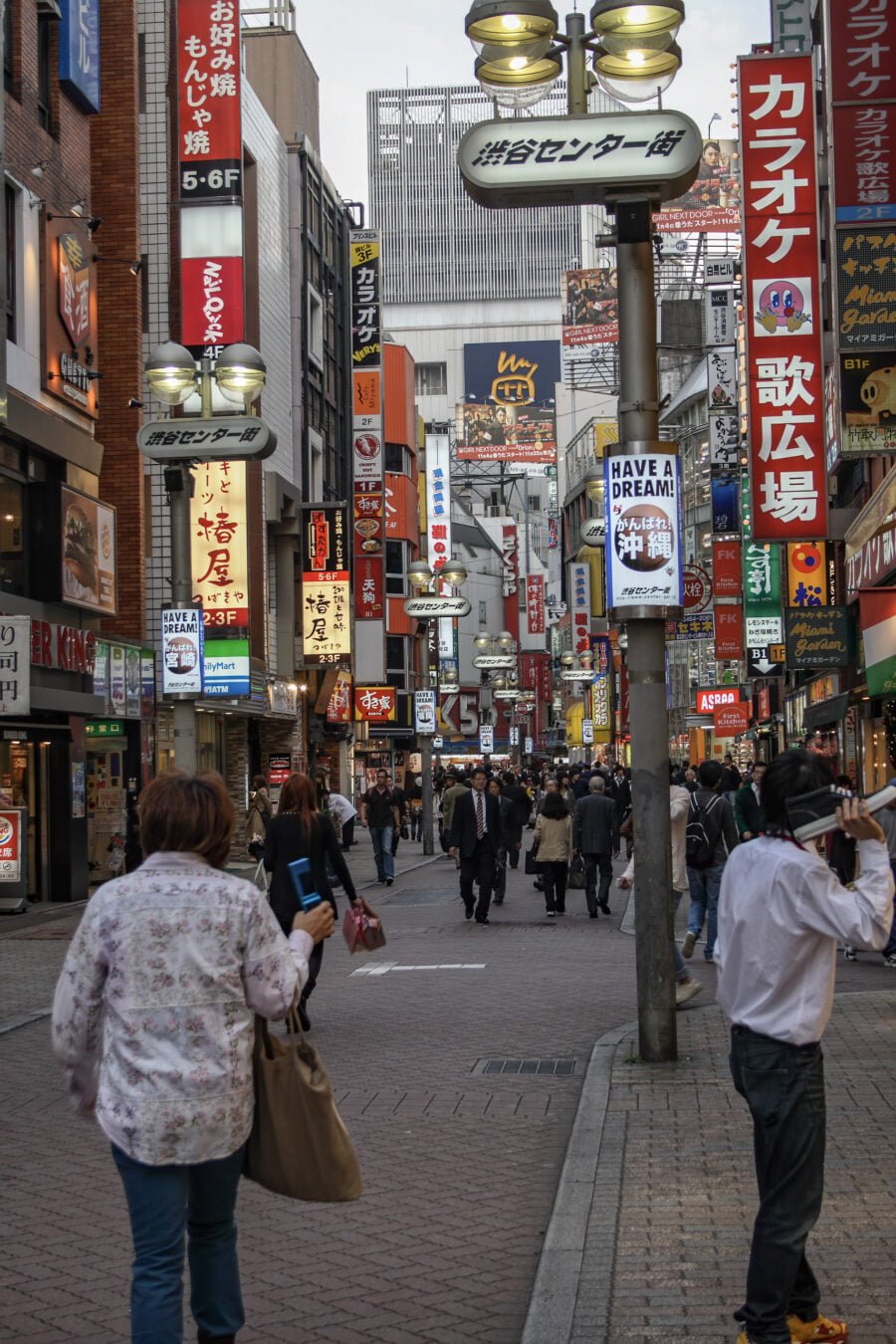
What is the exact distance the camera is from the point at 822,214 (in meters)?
30.1

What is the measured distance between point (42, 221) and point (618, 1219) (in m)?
21.5

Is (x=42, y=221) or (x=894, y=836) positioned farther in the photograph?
(x=42, y=221)

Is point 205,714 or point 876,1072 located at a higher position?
point 205,714

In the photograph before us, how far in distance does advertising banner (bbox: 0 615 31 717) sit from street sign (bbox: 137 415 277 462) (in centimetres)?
404

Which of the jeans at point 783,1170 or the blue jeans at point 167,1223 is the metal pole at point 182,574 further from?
the blue jeans at point 167,1223

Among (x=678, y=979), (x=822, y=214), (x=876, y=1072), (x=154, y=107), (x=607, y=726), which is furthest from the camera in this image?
(x=607, y=726)

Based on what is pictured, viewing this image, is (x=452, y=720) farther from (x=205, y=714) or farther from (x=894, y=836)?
(x=894, y=836)

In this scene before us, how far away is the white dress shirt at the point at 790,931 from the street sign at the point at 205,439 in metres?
12.1

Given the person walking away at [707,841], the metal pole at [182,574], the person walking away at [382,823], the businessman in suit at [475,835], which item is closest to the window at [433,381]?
the person walking away at [382,823]

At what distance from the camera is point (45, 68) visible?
87.8ft

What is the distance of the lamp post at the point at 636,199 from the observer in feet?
32.0

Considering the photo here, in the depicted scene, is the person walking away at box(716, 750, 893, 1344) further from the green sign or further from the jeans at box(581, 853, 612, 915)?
the green sign

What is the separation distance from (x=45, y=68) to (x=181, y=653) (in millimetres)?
13953

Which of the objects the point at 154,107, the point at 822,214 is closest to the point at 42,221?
the point at 154,107
